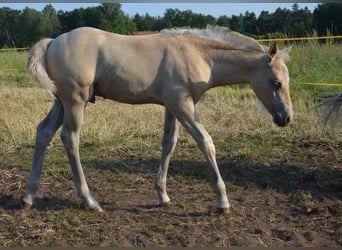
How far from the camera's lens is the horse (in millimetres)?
4078

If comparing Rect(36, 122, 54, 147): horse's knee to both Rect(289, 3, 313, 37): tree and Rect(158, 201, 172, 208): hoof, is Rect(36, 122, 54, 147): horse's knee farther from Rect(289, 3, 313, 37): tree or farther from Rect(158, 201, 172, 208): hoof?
Rect(289, 3, 313, 37): tree

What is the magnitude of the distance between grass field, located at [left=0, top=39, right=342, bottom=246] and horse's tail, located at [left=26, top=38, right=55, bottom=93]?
1243mm

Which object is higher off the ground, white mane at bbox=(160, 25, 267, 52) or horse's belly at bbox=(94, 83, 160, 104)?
white mane at bbox=(160, 25, 267, 52)

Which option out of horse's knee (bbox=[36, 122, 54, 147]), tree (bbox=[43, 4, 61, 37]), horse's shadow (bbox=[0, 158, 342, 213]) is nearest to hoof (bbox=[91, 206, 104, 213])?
horse's shadow (bbox=[0, 158, 342, 213])

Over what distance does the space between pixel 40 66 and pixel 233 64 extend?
1828 millimetres

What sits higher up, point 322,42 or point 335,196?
A: point 322,42

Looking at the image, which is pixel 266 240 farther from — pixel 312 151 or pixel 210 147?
pixel 312 151

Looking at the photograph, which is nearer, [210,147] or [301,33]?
[210,147]

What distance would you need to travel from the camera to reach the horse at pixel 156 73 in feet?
13.4

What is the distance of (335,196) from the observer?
472 centimetres

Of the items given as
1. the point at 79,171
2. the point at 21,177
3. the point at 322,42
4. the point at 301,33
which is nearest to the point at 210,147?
the point at 79,171

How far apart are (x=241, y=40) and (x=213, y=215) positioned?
1747 mm

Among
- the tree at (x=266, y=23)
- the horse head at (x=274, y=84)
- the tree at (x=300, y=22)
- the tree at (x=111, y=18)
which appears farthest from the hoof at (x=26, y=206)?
the tree at (x=111, y=18)

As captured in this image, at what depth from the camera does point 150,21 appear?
107ft
